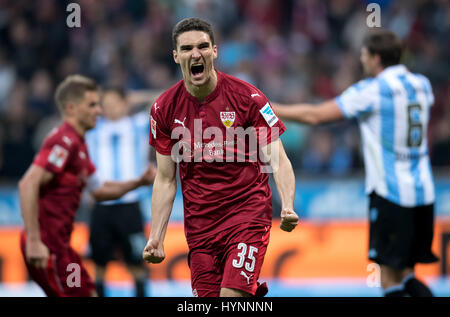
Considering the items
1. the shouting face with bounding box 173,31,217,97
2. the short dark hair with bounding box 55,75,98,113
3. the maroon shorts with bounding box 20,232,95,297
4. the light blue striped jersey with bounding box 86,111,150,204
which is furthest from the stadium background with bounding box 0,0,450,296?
the shouting face with bounding box 173,31,217,97

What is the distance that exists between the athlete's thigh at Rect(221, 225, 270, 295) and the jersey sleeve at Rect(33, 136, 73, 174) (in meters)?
1.63

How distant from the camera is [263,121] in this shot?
Answer: 14.5ft

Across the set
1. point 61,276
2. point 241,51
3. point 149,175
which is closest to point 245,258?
point 149,175

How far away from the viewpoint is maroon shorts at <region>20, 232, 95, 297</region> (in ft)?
17.2

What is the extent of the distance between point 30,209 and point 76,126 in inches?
35.4

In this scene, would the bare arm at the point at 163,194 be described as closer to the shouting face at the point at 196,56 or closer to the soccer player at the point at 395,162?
the shouting face at the point at 196,56

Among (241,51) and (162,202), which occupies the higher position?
(241,51)

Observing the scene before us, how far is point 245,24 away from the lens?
12.2m

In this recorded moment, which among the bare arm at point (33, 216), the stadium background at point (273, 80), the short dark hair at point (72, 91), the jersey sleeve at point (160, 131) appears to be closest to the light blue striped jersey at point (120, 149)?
the stadium background at point (273, 80)

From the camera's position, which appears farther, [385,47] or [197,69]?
[385,47]

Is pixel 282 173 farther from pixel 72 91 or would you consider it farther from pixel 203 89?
pixel 72 91

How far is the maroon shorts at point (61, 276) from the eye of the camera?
5249mm

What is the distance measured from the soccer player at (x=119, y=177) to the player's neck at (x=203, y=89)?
2.97 m

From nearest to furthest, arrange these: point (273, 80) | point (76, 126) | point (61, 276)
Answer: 1. point (61, 276)
2. point (76, 126)
3. point (273, 80)
